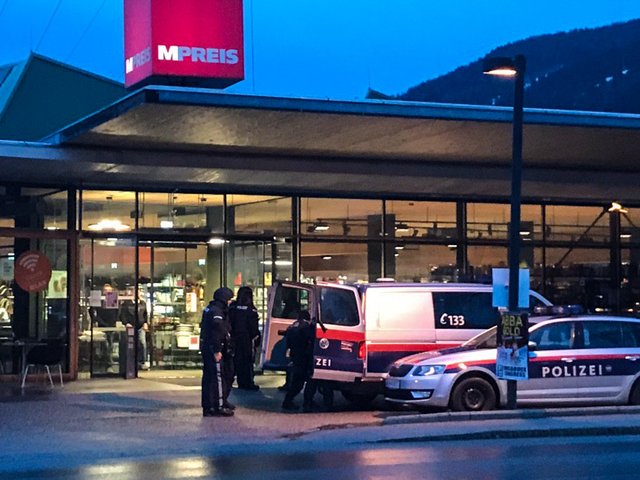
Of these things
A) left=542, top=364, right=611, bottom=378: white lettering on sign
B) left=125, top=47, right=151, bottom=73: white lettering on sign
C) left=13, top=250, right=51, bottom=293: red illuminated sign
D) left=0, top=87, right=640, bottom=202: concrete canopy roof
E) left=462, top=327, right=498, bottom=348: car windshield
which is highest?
left=125, top=47, right=151, bottom=73: white lettering on sign

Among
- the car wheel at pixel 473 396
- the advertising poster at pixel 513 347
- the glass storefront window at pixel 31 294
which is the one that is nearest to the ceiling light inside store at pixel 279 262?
the glass storefront window at pixel 31 294

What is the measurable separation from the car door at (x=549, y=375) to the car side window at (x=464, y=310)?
1121mm

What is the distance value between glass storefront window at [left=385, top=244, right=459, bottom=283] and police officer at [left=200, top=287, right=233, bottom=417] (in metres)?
8.93

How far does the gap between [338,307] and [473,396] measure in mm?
2581

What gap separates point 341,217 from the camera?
2467 centimetres

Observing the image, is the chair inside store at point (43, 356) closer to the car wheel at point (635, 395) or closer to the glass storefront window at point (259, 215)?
the glass storefront window at point (259, 215)

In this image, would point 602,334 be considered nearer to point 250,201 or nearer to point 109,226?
point 250,201

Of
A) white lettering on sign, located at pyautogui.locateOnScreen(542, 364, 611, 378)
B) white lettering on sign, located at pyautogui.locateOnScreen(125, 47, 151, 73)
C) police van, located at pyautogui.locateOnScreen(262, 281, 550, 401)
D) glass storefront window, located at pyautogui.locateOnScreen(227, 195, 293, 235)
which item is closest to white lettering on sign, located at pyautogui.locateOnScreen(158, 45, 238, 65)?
white lettering on sign, located at pyautogui.locateOnScreen(125, 47, 151, 73)

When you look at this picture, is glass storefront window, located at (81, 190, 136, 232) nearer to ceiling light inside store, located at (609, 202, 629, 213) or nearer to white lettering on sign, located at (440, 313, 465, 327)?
white lettering on sign, located at (440, 313, 465, 327)

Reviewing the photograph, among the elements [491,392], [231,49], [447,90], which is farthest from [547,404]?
[447,90]

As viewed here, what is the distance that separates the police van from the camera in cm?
1698

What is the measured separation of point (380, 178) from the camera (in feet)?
74.7

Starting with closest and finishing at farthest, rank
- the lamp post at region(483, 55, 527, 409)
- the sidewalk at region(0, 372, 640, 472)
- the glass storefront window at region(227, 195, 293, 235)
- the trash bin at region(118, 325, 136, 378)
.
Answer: the sidewalk at region(0, 372, 640, 472) → the lamp post at region(483, 55, 527, 409) → the trash bin at region(118, 325, 136, 378) → the glass storefront window at region(227, 195, 293, 235)

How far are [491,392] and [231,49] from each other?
16.1m
